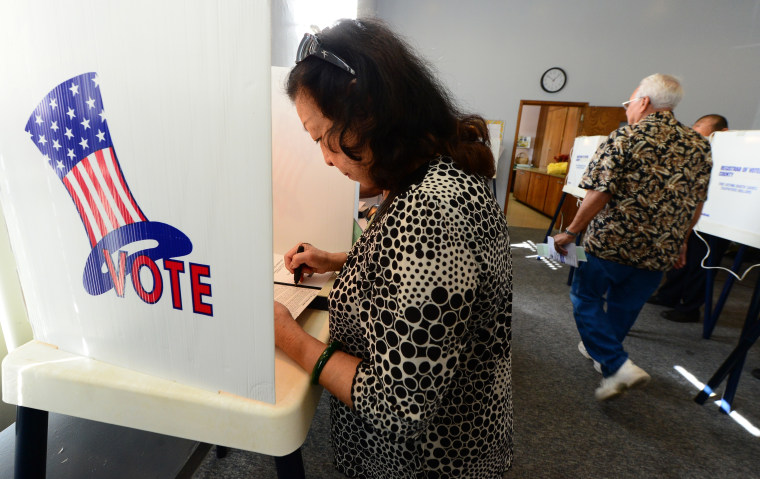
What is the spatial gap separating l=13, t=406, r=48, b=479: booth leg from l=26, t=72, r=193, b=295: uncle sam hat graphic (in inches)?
9.9

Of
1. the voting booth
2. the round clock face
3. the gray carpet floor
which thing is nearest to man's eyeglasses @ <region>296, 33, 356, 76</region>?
the gray carpet floor

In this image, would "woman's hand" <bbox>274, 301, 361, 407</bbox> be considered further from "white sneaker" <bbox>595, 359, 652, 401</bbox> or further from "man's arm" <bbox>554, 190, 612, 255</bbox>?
"white sneaker" <bbox>595, 359, 652, 401</bbox>

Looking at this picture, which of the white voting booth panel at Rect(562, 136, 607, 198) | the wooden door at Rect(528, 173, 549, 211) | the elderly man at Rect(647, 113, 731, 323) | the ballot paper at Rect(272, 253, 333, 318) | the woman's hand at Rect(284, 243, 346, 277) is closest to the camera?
the ballot paper at Rect(272, 253, 333, 318)

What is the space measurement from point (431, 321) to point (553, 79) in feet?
18.9

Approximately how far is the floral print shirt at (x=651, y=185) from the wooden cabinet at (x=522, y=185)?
6.29m

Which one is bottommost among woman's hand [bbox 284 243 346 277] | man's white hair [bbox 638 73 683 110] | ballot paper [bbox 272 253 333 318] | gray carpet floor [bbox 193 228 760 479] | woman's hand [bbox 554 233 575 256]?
gray carpet floor [bbox 193 228 760 479]

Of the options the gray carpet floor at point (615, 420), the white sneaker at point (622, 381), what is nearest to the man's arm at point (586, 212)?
the white sneaker at point (622, 381)

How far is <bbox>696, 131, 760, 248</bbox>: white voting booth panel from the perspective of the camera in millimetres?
2000

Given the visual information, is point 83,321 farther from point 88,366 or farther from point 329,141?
point 329,141

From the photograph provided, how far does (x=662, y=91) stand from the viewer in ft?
4.86

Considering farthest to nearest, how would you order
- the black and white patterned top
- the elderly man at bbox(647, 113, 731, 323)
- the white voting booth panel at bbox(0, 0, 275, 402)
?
the elderly man at bbox(647, 113, 731, 323), the black and white patterned top, the white voting booth panel at bbox(0, 0, 275, 402)

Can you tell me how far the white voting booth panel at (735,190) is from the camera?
2.00 meters

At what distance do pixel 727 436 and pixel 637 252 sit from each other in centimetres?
81

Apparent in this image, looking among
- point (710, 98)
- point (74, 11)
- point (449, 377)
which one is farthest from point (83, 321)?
point (710, 98)
